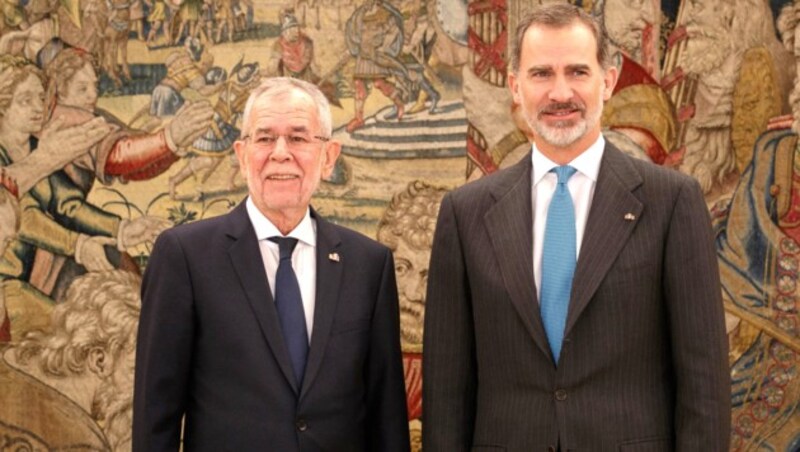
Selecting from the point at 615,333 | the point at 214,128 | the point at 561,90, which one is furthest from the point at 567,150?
the point at 214,128

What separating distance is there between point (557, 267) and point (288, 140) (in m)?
0.97

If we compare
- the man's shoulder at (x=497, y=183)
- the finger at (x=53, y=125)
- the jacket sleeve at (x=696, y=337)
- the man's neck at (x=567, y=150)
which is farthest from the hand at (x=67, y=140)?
the jacket sleeve at (x=696, y=337)

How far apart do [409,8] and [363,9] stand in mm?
234

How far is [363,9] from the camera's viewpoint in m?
5.43

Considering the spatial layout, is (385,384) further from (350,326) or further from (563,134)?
(563,134)

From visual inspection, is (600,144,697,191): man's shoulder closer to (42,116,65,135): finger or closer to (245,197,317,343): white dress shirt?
(245,197,317,343): white dress shirt

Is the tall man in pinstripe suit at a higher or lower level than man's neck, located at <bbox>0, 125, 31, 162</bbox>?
lower

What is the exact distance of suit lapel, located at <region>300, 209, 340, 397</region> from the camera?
3318 millimetres

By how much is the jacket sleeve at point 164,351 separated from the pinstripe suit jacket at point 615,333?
86 centimetres

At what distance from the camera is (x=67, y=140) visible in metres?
5.51

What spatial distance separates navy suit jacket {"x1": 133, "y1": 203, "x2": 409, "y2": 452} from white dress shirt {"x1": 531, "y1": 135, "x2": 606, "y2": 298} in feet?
2.11

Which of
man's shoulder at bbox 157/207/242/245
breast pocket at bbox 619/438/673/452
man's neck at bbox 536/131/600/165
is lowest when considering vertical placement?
breast pocket at bbox 619/438/673/452

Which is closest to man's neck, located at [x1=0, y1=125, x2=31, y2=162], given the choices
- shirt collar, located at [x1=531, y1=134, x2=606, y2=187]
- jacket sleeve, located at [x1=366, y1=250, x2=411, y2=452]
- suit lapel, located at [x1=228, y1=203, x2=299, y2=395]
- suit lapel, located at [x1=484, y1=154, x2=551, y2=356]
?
suit lapel, located at [x1=228, y1=203, x2=299, y2=395]

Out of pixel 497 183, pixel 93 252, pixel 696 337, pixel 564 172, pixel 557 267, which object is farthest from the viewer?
pixel 93 252
